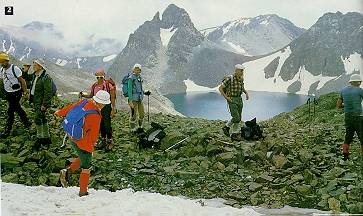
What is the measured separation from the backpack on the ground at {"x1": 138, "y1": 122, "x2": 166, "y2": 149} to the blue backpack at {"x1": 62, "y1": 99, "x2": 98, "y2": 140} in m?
6.23

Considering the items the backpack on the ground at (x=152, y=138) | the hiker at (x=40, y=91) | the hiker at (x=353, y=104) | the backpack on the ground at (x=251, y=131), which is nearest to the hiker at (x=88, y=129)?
the hiker at (x=40, y=91)

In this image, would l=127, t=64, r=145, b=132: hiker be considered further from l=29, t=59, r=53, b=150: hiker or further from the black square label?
the black square label

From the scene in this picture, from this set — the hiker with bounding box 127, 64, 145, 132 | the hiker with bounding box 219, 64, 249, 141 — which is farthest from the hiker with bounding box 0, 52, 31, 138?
the hiker with bounding box 219, 64, 249, 141

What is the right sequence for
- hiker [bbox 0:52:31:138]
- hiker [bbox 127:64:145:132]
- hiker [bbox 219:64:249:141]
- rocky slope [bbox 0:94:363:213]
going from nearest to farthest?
1. rocky slope [bbox 0:94:363:213]
2. hiker [bbox 0:52:31:138]
3. hiker [bbox 219:64:249:141]
4. hiker [bbox 127:64:145:132]

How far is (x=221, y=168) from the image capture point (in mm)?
13133

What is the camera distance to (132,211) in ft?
28.7

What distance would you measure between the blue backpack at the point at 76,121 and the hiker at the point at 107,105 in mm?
4378

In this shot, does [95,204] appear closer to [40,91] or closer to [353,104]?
[40,91]

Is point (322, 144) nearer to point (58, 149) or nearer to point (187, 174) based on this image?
point (187, 174)

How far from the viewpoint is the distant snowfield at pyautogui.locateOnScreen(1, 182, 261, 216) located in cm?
861

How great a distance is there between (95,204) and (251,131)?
8129mm

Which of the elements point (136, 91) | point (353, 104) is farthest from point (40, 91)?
point (353, 104)

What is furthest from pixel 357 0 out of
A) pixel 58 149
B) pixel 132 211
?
pixel 58 149

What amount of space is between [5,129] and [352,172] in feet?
34.1
